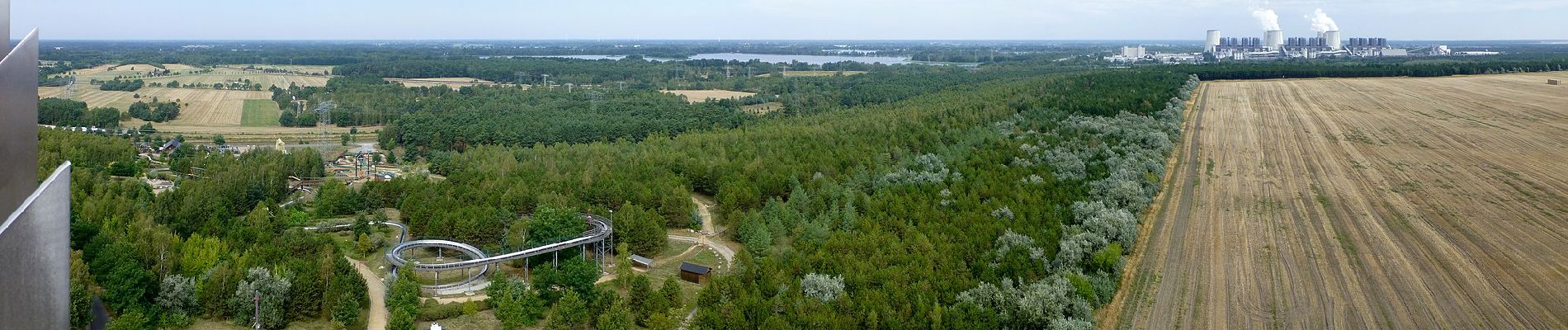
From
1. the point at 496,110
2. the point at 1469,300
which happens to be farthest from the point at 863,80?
the point at 1469,300

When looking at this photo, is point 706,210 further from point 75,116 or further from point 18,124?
point 75,116

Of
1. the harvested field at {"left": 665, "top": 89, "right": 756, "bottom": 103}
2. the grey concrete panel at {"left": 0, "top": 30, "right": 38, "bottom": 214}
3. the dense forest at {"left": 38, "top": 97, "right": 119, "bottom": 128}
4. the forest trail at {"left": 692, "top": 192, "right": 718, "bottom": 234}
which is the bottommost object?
the forest trail at {"left": 692, "top": 192, "right": 718, "bottom": 234}

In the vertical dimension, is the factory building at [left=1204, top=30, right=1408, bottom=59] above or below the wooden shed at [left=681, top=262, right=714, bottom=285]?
above

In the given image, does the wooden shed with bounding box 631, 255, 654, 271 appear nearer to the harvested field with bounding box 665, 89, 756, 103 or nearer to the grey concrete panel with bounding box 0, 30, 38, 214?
the grey concrete panel with bounding box 0, 30, 38, 214

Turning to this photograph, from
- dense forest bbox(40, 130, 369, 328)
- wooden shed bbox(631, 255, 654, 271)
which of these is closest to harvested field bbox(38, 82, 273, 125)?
dense forest bbox(40, 130, 369, 328)

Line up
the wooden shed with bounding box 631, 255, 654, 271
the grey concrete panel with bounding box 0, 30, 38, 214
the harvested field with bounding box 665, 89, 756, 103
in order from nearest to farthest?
the grey concrete panel with bounding box 0, 30, 38, 214 < the wooden shed with bounding box 631, 255, 654, 271 < the harvested field with bounding box 665, 89, 756, 103

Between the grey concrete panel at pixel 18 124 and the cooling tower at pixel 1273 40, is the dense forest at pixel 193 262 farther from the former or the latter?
the cooling tower at pixel 1273 40
